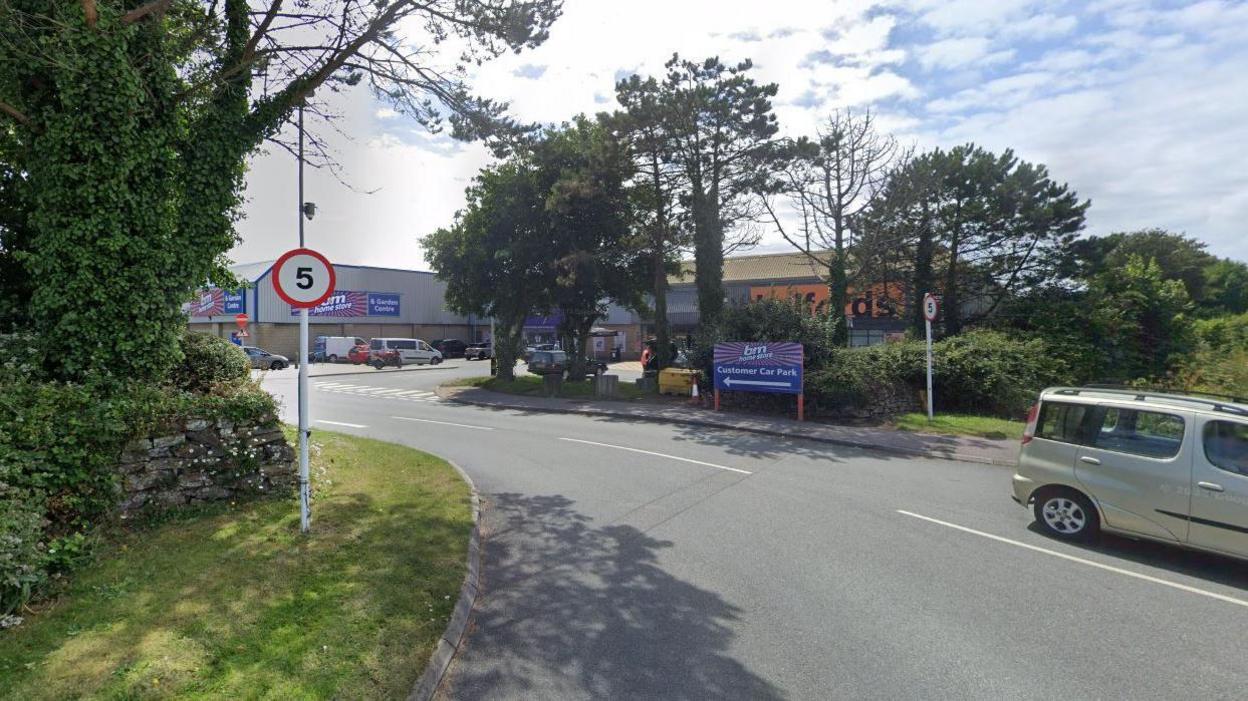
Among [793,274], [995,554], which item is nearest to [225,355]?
[995,554]

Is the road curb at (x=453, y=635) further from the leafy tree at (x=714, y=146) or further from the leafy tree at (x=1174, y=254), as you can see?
the leafy tree at (x=1174, y=254)

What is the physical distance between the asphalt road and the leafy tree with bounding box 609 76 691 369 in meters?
13.9

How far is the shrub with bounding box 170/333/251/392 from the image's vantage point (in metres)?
8.57

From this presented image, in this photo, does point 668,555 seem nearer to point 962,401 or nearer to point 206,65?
point 206,65

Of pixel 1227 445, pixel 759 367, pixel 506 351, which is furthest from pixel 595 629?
pixel 506 351

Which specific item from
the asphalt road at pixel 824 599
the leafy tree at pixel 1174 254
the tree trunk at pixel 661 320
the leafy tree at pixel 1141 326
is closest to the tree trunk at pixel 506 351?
the tree trunk at pixel 661 320

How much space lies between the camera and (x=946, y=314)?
26.9 m

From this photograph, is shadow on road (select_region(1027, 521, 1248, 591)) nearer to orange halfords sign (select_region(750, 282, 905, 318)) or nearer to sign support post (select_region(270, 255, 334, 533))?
sign support post (select_region(270, 255, 334, 533))

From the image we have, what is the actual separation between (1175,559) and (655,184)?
18.3 metres

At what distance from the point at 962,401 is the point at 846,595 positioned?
1347 centimetres

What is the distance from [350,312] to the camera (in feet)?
156

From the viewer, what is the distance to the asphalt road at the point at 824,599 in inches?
149

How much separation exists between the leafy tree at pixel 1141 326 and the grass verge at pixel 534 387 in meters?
15.6

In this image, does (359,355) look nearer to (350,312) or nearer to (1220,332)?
(350,312)
